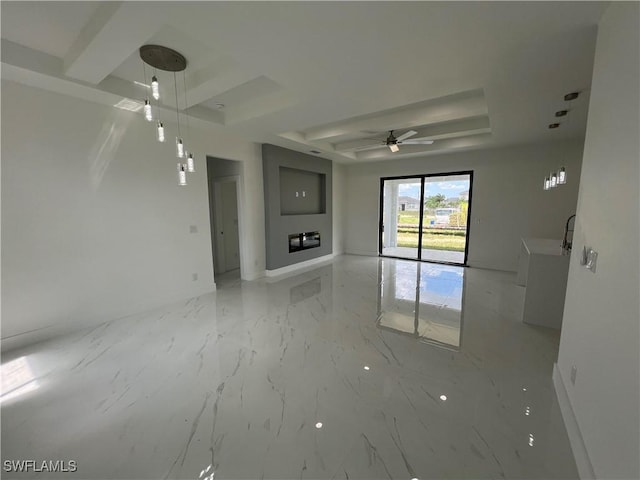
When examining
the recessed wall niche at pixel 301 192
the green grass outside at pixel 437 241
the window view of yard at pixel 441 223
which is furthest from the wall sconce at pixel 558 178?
the recessed wall niche at pixel 301 192

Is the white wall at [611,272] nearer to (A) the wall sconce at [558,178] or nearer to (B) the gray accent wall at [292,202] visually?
(A) the wall sconce at [558,178]

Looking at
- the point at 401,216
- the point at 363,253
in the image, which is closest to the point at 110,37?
the point at 363,253

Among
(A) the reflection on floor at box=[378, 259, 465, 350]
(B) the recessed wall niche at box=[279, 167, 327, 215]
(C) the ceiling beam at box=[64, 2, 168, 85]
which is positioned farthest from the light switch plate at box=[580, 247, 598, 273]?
(B) the recessed wall niche at box=[279, 167, 327, 215]

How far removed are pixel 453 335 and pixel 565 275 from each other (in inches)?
59.5

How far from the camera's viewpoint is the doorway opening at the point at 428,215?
6828 mm

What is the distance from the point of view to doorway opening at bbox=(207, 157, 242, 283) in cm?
572

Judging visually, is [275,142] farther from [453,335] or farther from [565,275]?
[565,275]

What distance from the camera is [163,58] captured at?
103 inches

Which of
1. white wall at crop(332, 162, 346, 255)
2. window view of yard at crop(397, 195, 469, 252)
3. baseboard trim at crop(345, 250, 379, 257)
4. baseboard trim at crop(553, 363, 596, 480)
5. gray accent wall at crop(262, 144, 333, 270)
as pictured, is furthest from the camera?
baseboard trim at crop(345, 250, 379, 257)

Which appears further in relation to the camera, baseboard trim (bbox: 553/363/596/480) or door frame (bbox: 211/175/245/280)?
door frame (bbox: 211/175/245/280)

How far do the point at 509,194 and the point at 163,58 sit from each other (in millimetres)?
6649

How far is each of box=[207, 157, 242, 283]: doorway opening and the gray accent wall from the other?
730mm

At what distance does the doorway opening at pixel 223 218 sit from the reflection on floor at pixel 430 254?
446 cm

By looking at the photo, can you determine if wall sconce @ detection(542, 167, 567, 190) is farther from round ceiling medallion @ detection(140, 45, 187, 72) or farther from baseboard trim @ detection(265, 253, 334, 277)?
baseboard trim @ detection(265, 253, 334, 277)
